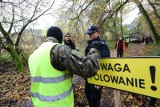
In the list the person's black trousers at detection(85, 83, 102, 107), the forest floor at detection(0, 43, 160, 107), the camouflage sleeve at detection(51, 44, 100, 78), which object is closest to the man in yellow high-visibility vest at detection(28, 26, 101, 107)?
the camouflage sleeve at detection(51, 44, 100, 78)

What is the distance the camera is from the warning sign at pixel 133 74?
3.27 metres

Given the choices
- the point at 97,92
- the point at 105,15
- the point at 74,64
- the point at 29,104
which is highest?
the point at 105,15

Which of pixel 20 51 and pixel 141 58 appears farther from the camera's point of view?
pixel 20 51

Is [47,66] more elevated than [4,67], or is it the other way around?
[47,66]

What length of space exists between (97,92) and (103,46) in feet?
3.89

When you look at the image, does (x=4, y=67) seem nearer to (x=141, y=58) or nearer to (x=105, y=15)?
(x=105, y=15)

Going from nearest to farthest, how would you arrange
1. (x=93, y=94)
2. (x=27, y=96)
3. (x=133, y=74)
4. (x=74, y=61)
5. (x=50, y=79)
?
1. (x=74, y=61)
2. (x=50, y=79)
3. (x=133, y=74)
4. (x=93, y=94)
5. (x=27, y=96)

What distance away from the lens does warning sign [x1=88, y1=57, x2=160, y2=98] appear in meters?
3.27

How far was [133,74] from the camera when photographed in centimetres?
354

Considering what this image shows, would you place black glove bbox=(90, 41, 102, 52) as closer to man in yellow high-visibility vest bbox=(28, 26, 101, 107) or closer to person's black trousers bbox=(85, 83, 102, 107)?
person's black trousers bbox=(85, 83, 102, 107)

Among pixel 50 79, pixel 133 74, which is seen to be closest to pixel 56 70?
pixel 50 79

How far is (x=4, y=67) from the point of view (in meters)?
15.7

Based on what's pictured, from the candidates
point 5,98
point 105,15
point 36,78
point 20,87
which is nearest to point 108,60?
point 36,78

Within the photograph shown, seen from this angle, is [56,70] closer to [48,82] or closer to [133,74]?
[48,82]
